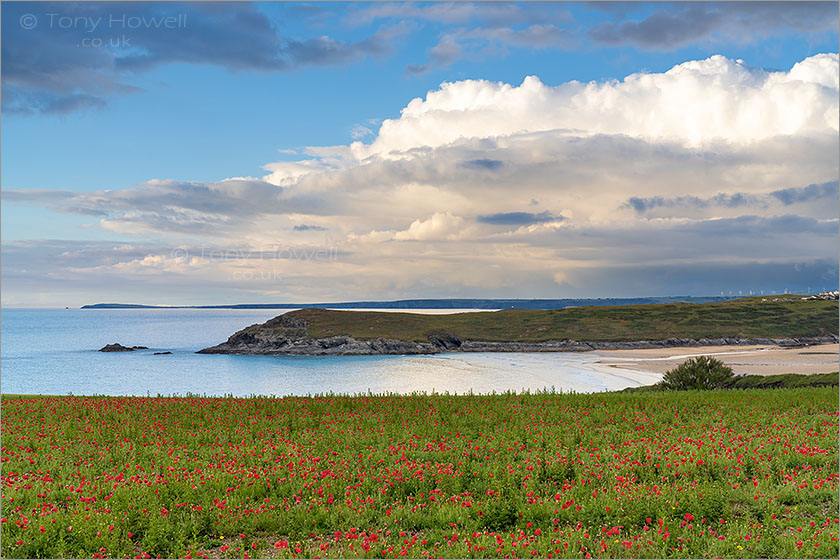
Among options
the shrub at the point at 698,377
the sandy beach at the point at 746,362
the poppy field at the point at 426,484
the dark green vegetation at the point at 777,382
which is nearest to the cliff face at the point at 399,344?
the sandy beach at the point at 746,362

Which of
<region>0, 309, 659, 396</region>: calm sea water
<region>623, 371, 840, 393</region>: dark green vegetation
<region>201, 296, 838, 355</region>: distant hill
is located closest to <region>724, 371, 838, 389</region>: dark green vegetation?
<region>623, 371, 840, 393</region>: dark green vegetation

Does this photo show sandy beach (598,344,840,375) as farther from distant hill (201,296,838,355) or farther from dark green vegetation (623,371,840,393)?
dark green vegetation (623,371,840,393)

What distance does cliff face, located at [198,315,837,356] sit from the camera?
348 ft

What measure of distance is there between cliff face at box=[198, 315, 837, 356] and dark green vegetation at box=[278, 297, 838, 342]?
86.4 inches

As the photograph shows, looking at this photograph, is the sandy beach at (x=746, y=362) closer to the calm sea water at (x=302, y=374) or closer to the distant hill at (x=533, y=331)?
the calm sea water at (x=302, y=374)

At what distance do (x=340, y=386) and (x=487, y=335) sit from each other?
62.1m

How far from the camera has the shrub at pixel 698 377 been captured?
1192 inches

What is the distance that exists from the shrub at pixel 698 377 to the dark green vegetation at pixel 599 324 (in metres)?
80.2

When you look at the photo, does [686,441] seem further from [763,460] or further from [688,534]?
[688,534]

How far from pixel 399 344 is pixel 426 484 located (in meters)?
96.2

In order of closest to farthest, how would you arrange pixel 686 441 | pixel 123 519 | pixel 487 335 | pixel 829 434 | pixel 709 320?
1. pixel 123 519
2. pixel 686 441
3. pixel 829 434
4. pixel 487 335
5. pixel 709 320

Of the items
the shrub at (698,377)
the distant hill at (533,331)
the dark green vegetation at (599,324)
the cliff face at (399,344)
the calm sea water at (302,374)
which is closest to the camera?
the shrub at (698,377)

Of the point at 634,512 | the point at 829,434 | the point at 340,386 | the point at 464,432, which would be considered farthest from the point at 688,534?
the point at 340,386

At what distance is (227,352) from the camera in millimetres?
109938
